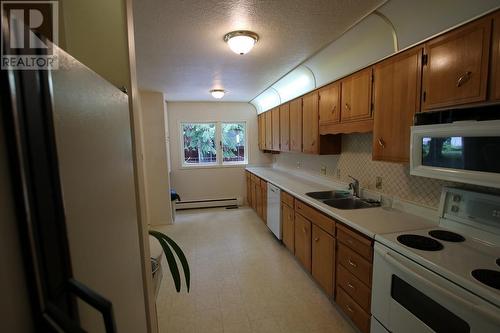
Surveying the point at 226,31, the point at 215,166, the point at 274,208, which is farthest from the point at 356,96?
the point at 215,166

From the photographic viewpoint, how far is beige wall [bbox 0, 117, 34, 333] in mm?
316

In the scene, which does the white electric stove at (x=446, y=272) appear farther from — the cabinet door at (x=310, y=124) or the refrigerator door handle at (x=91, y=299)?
the cabinet door at (x=310, y=124)

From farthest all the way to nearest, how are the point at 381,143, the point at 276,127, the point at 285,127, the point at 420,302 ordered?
the point at 276,127
the point at 285,127
the point at 381,143
the point at 420,302

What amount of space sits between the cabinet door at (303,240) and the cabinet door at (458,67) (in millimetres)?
1578

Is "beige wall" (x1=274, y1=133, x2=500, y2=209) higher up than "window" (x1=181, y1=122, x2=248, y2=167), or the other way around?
"window" (x1=181, y1=122, x2=248, y2=167)

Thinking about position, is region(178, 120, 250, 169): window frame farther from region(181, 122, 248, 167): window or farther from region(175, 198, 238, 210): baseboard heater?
region(175, 198, 238, 210): baseboard heater

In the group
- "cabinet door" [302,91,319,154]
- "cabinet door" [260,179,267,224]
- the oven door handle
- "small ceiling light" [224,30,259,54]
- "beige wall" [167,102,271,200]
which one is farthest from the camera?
"beige wall" [167,102,271,200]

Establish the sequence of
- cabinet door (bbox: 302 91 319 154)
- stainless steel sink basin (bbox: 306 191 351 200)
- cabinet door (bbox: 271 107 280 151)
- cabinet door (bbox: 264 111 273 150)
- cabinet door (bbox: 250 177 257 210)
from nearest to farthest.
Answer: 1. stainless steel sink basin (bbox: 306 191 351 200)
2. cabinet door (bbox: 302 91 319 154)
3. cabinet door (bbox: 271 107 280 151)
4. cabinet door (bbox: 264 111 273 150)
5. cabinet door (bbox: 250 177 257 210)

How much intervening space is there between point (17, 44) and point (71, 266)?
38 centimetres

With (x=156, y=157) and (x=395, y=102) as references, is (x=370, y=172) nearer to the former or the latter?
(x=395, y=102)

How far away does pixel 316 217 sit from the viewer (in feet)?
7.68

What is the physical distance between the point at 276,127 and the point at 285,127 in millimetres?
447

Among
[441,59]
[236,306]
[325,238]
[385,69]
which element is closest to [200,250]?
[236,306]

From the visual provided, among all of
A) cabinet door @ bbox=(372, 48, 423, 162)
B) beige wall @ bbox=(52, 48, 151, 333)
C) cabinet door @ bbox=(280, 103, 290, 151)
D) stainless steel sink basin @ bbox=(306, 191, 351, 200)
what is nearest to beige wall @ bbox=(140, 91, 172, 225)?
cabinet door @ bbox=(280, 103, 290, 151)
